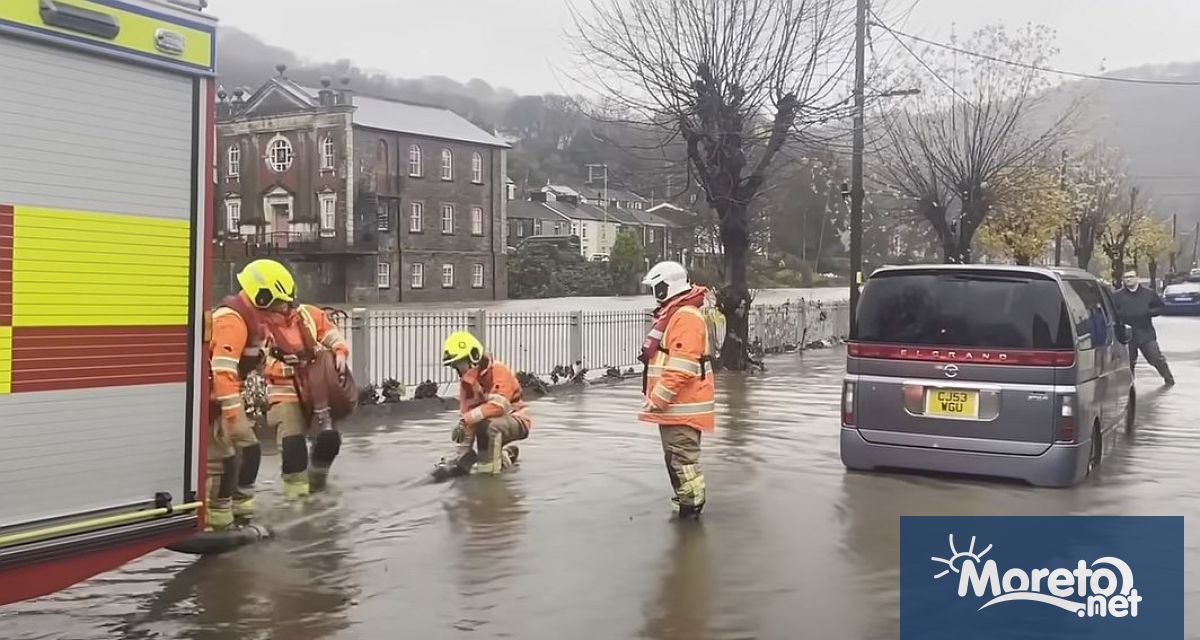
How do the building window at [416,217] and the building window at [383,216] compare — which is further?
the building window at [416,217]

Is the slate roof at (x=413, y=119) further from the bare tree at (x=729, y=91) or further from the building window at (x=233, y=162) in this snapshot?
the bare tree at (x=729, y=91)

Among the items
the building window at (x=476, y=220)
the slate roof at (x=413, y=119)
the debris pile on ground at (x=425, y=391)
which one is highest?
the slate roof at (x=413, y=119)

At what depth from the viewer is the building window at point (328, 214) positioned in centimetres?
4419

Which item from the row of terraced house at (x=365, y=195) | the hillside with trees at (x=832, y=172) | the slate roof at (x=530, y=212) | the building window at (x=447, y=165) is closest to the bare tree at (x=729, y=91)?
the hillside with trees at (x=832, y=172)

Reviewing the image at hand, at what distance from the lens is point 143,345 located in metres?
4.85

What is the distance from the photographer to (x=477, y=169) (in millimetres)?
52594

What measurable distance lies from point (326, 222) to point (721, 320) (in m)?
31.1

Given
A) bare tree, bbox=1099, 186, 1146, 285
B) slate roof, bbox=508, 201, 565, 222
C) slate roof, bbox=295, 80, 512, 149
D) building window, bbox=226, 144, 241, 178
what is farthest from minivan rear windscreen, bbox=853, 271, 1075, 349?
slate roof, bbox=508, 201, 565, 222

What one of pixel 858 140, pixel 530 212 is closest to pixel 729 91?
pixel 858 140

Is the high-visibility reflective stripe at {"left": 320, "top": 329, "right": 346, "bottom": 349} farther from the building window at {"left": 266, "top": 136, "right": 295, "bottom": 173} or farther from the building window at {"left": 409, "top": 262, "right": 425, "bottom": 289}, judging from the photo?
the building window at {"left": 409, "top": 262, "right": 425, "bottom": 289}

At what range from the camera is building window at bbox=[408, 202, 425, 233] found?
48656mm

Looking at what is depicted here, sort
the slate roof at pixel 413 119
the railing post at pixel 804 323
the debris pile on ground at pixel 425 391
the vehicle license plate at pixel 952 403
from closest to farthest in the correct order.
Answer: the vehicle license plate at pixel 952 403 → the debris pile on ground at pixel 425 391 → the railing post at pixel 804 323 → the slate roof at pixel 413 119

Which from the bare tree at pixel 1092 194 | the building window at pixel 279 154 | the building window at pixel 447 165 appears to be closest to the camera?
the bare tree at pixel 1092 194

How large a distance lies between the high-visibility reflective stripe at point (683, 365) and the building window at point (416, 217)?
141 feet
